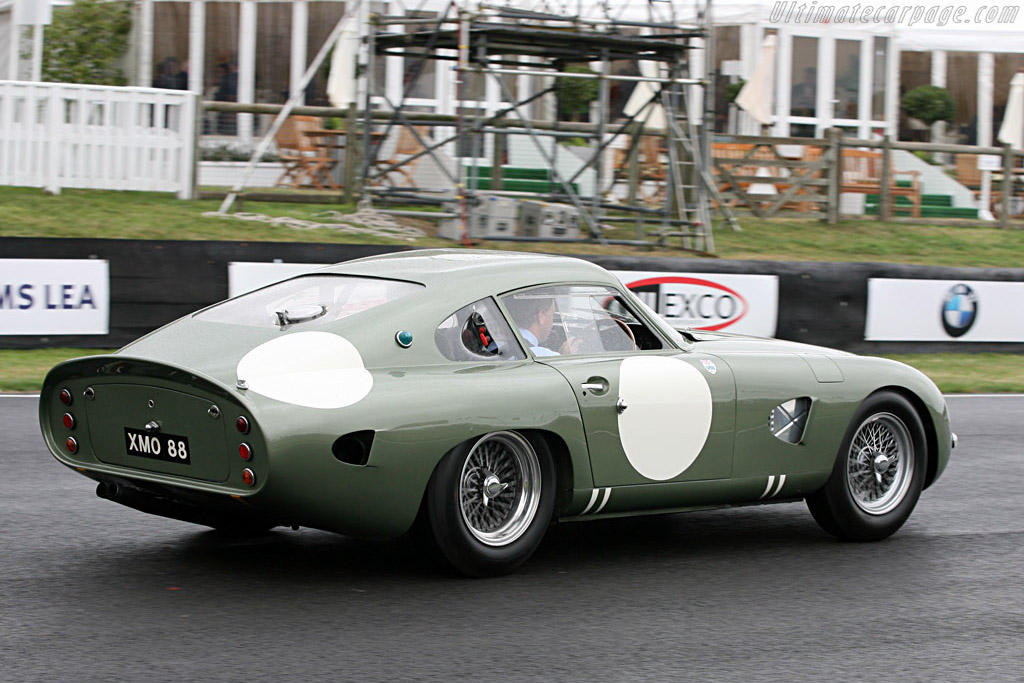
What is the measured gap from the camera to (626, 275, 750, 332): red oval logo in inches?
565

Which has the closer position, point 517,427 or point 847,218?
point 517,427

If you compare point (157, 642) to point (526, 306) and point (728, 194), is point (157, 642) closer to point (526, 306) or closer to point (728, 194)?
point (526, 306)

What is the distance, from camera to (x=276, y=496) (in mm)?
4898

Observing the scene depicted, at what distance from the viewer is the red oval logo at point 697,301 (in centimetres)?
1436

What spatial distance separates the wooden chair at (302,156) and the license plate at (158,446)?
1712cm

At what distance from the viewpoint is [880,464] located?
6.68 meters

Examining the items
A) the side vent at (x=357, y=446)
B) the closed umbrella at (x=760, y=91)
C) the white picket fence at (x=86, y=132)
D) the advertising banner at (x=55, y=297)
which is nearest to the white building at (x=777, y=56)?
the closed umbrella at (x=760, y=91)

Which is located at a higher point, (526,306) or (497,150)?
(497,150)

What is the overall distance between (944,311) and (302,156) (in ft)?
36.0

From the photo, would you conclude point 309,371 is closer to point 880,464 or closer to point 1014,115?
point 880,464

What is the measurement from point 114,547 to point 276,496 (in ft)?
4.46

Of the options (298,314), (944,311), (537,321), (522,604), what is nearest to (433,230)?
(944,311)

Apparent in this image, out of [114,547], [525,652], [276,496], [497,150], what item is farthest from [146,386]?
[497,150]

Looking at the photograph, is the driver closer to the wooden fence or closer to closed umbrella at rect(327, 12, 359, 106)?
closed umbrella at rect(327, 12, 359, 106)
